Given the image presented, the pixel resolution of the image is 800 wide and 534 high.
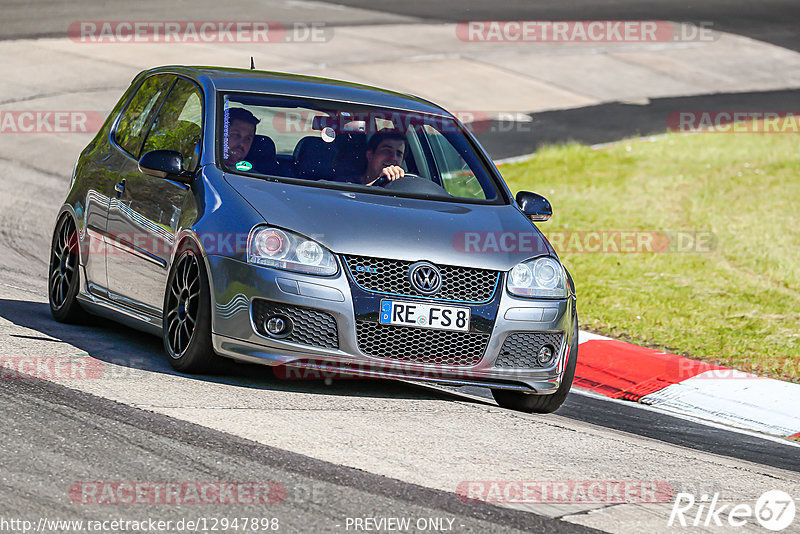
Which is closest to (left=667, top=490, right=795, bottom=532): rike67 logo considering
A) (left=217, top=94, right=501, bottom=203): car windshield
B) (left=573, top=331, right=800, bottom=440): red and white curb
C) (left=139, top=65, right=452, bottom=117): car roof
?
(left=573, top=331, right=800, bottom=440): red and white curb

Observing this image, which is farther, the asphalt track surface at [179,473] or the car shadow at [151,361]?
the car shadow at [151,361]

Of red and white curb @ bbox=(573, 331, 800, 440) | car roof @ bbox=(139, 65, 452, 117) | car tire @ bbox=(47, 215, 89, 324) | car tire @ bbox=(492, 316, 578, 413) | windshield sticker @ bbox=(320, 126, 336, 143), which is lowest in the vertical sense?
red and white curb @ bbox=(573, 331, 800, 440)

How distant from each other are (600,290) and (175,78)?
462cm

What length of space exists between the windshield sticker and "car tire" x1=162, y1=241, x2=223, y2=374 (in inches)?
46.1

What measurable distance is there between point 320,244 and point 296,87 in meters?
1.73

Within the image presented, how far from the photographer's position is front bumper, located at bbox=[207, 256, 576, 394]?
643cm

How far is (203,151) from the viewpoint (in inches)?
286

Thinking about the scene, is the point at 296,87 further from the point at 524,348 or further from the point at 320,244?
the point at 524,348

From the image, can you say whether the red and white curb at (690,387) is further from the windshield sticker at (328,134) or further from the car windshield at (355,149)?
the windshield sticker at (328,134)

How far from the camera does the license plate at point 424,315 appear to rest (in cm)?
649

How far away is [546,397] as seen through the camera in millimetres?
7230

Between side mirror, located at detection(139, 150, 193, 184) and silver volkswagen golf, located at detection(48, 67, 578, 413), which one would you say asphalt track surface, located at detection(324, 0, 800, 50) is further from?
side mirror, located at detection(139, 150, 193, 184)

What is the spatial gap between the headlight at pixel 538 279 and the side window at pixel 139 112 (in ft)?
8.33

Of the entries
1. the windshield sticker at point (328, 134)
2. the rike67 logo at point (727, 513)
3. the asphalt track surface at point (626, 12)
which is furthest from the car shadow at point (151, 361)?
the asphalt track surface at point (626, 12)
